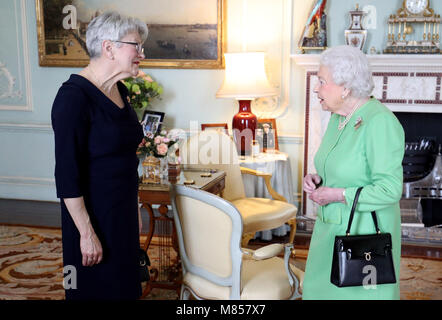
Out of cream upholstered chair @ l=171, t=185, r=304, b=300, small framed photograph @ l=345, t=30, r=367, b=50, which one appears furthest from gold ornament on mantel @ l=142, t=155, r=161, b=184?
small framed photograph @ l=345, t=30, r=367, b=50

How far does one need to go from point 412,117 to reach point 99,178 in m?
4.18

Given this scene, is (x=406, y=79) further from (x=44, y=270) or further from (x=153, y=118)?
(x=44, y=270)

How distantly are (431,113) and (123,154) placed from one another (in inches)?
164

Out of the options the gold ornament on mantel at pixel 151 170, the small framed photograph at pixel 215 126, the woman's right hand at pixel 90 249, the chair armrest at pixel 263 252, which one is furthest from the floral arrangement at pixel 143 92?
the woman's right hand at pixel 90 249

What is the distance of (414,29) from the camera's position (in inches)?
192

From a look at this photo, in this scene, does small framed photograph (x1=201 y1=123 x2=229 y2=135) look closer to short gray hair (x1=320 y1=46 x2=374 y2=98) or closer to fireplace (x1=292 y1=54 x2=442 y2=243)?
fireplace (x1=292 y1=54 x2=442 y2=243)

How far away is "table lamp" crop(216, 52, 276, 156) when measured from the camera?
186 inches

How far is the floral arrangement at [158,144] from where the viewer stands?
3205 mm

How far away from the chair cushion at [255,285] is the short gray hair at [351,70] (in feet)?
3.44

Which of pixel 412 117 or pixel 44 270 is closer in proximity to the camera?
pixel 44 270

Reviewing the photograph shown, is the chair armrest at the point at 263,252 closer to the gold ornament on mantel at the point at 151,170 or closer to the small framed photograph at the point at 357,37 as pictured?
the gold ornament on mantel at the point at 151,170

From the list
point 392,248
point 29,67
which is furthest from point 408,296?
point 29,67

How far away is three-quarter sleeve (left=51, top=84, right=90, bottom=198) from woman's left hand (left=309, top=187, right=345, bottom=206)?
3.24 feet

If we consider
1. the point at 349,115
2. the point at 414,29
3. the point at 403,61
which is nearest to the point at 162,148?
the point at 349,115
